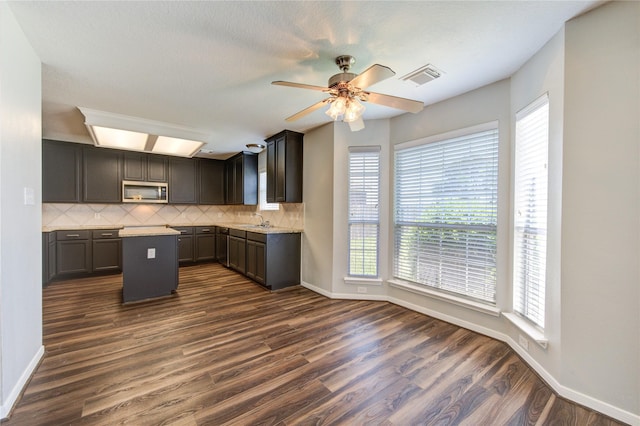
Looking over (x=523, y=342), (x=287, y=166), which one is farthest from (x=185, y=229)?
(x=523, y=342)

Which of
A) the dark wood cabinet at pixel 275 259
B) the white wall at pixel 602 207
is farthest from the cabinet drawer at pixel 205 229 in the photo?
the white wall at pixel 602 207

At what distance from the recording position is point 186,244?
5.50m

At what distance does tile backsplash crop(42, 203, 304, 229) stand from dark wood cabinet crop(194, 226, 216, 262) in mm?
424

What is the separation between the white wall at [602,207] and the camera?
1.50 m

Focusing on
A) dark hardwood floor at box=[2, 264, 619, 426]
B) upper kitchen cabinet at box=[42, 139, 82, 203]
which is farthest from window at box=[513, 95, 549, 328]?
upper kitchen cabinet at box=[42, 139, 82, 203]

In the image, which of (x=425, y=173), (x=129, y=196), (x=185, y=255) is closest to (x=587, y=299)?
(x=425, y=173)

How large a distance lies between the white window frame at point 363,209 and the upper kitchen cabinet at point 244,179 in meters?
2.71

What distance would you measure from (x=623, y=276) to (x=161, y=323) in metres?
3.77

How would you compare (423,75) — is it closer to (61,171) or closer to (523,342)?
(523,342)

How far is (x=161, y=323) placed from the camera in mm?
2750

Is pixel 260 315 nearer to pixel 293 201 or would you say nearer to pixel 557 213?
pixel 293 201

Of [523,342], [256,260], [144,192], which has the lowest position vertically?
[523,342]

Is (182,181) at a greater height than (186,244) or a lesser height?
greater

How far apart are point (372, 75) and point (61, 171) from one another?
5552mm
